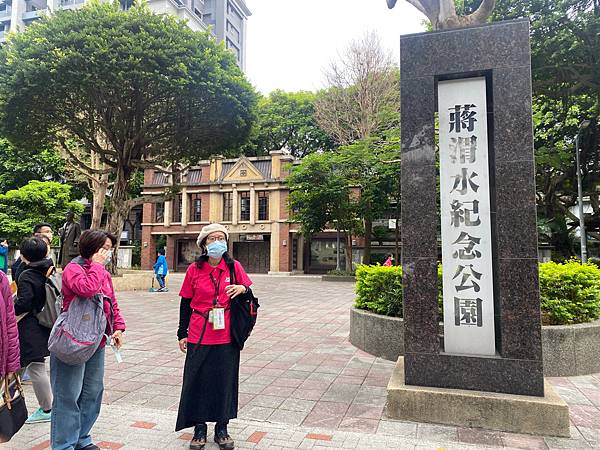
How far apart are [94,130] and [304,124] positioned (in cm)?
1952

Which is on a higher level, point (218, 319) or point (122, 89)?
point (122, 89)

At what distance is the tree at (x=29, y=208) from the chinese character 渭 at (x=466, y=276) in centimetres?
2583

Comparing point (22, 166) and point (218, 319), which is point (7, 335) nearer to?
point (218, 319)

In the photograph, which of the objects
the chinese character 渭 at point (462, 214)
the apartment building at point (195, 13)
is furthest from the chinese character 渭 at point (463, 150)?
the apartment building at point (195, 13)

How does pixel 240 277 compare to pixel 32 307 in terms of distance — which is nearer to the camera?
pixel 240 277

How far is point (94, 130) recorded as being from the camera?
642 inches

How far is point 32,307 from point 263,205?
90.3 ft

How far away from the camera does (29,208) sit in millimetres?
24797

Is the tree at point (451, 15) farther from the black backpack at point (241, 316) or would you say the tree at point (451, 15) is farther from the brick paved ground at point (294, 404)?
the brick paved ground at point (294, 404)

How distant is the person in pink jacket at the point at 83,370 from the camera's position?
2961 mm

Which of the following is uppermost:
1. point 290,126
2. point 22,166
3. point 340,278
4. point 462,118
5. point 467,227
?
point 290,126

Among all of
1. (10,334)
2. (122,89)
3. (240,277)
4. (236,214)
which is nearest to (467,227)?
(240,277)

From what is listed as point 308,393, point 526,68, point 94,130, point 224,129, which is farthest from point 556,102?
point 94,130

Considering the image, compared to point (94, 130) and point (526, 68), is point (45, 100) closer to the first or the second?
point (94, 130)
